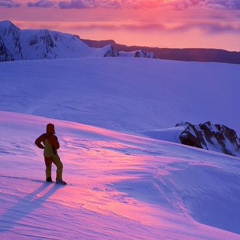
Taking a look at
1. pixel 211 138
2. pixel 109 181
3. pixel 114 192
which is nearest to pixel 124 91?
pixel 211 138

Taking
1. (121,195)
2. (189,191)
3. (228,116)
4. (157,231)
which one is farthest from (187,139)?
(228,116)

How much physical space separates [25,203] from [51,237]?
1.30m

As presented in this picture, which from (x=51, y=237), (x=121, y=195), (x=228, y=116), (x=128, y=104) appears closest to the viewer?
(x=51, y=237)

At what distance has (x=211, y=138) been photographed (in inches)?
861

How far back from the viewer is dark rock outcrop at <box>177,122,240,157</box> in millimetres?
20719

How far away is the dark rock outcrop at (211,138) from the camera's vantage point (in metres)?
20.7

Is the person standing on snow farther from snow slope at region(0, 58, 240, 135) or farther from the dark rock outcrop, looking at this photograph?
snow slope at region(0, 58, 240, 135)

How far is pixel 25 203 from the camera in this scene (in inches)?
272

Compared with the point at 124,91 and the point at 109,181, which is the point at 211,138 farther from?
the point at 124,91

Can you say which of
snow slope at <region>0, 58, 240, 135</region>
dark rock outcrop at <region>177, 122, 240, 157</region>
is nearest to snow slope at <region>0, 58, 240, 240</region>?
snow slope at <region>0, 58, 240, 135</region>

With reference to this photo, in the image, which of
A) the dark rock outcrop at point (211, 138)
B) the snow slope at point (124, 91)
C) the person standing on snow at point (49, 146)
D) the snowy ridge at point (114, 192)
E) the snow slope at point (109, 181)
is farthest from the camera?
the snow slope at point (124, 91)

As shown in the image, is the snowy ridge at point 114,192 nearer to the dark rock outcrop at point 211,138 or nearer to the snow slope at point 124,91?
the dark rock outcrop at point 211,138

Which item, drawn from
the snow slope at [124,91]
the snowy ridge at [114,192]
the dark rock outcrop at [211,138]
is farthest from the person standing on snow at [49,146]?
the snow slope at [124,91]

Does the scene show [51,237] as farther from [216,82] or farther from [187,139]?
[216,82]
